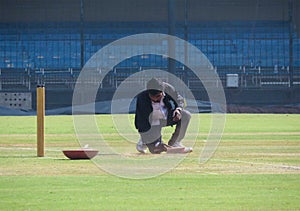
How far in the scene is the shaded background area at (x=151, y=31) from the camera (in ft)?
147

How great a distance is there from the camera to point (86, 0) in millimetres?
49531

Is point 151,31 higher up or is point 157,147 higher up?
point 151,31

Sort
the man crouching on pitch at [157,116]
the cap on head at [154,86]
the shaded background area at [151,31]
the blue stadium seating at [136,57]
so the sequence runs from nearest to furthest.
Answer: the cap on head at [154,86], the man crouching on pitch at [157,116], the shaded background area at [151,31], the blue stadium seating at [136,57]

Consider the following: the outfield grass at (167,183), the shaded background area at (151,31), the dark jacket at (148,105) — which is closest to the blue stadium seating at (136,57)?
the shaded background area at (151,31)

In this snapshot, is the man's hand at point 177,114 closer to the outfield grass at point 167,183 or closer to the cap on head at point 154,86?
the cap on head at point 154,86

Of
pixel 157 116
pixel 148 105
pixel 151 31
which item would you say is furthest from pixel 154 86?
pixel 151 31

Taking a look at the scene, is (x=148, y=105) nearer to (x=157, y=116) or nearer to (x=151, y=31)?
(x=157, y=116)

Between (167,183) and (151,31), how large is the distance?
3623 cm

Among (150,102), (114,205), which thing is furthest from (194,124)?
(114,205)

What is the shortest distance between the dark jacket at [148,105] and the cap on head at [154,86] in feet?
0.70

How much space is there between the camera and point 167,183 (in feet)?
38.2

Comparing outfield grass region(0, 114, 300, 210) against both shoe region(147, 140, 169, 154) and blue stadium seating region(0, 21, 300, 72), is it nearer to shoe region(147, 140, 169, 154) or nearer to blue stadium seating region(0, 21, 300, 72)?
shoe region(147, 140, 169, 154)

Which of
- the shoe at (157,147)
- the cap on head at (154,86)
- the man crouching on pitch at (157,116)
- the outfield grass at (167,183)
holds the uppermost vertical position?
the cap on head at (154,86)

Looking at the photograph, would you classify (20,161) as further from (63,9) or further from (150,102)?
(63,9)
